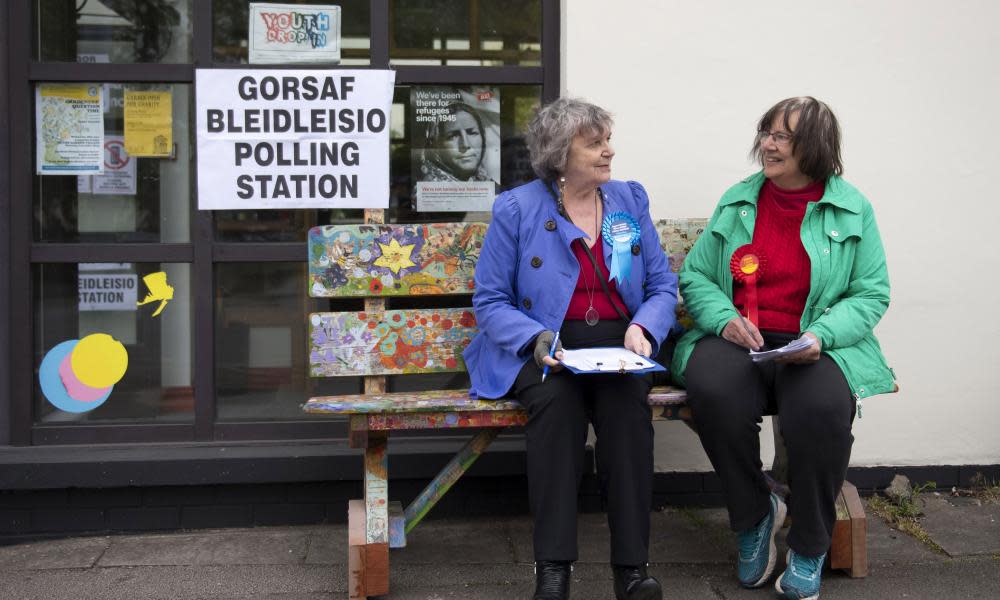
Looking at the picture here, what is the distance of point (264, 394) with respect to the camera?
443cm

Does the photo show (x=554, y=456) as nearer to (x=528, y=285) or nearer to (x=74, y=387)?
(x=528, y=285)

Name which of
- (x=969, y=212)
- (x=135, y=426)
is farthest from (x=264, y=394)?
(x=969, y=212)

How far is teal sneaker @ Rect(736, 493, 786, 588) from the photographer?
3537mm

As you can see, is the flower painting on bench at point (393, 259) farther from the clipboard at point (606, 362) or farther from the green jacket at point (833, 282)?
the green jacket at point (833, 282)

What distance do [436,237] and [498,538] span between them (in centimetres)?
118

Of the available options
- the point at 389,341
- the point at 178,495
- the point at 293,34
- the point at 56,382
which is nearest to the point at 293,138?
the point at 293,34

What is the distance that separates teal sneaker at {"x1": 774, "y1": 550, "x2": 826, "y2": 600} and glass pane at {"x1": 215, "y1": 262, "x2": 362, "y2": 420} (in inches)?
74.9

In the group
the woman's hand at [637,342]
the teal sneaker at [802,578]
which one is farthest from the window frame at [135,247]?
the teal sneaker at [802,578]

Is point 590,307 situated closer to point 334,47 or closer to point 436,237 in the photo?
point 436,237

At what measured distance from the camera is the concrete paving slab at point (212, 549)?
3.88 m

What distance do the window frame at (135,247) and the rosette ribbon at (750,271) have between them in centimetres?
118

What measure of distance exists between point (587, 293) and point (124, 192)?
2.00 metres

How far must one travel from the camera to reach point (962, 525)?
4172mm

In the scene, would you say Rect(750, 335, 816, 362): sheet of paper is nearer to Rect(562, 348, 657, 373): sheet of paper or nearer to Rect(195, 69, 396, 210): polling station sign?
Rect(562, 348, 657, 373): sheet of paper
